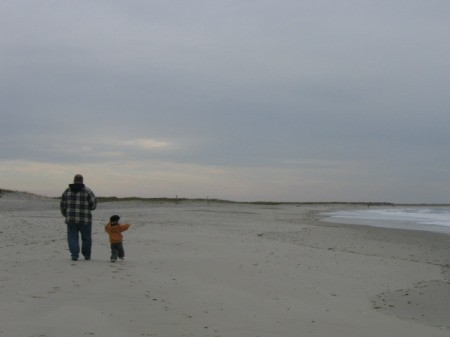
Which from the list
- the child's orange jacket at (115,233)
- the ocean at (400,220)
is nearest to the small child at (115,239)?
the child's orange jacket at (115,233)

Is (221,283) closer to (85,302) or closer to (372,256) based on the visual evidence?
(85,302)

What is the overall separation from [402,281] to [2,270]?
7.90 m

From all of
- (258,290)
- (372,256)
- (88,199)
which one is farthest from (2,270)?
(372,256)

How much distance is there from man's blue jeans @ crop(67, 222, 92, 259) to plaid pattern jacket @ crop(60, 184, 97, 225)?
0.42 feet

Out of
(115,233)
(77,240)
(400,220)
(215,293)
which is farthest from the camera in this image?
(400,220)

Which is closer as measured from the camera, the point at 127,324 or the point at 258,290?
the point at 127,324

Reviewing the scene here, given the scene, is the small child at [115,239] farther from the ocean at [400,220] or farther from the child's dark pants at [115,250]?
the ocean at [400,220]

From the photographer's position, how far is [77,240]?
1120cm

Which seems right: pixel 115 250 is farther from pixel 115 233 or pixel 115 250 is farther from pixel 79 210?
pixel 79 210

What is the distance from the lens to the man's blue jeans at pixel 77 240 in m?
11.1

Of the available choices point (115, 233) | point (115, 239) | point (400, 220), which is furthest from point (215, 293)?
point (400, 220)

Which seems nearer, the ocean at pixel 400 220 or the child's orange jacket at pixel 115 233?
the child's orange jacket at pixel 115 233

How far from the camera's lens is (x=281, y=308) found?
7898mm

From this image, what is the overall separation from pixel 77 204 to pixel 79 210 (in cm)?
14
